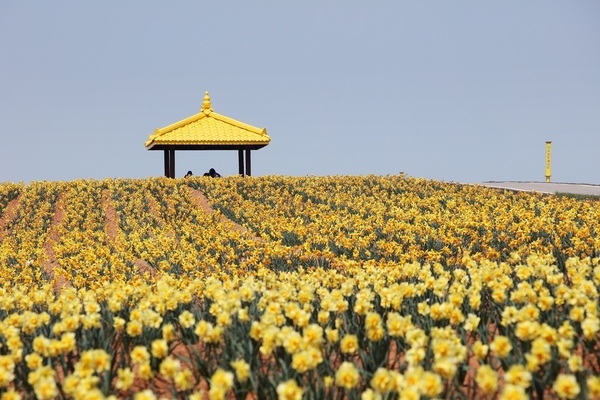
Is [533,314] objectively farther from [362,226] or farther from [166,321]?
[362,226]

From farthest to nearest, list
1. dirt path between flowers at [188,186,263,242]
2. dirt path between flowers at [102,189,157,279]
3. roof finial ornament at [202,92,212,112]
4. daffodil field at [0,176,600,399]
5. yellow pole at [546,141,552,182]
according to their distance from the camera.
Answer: yellow pole at [546,141,552,182]
roof finial ornament at [202,92,212,112]
dirt path between flowers at [188,186,263,242]
dirt path between flowers at [102,189,157,279]
daffodil field at [0,176,600,399]

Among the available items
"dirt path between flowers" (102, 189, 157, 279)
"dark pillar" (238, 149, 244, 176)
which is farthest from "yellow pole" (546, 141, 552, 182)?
"dirt path between flowers" (102, 189, 157, 279)

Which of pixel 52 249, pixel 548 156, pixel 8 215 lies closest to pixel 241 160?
pixel 8 215

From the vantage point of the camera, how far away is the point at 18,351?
4.25 metres

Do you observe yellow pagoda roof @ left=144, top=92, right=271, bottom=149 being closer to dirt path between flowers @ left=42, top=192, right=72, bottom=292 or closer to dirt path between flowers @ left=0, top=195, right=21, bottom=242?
dirt path between flowers @ left=42, top=192, right=72, bottom=292

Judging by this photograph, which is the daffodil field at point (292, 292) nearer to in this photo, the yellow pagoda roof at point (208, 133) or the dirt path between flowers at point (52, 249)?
the dirt path between flowers at point (52, 249)

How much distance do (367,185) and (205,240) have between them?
1142 centimetres

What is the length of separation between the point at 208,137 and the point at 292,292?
81.8ft

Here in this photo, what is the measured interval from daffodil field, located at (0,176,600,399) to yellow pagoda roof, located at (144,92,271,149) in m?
4.18

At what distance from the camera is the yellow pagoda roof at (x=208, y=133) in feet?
97.8

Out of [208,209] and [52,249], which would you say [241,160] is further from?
[52,249]

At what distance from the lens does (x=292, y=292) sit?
6004 millimetres

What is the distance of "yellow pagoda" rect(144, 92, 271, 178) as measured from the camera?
29.9 meters

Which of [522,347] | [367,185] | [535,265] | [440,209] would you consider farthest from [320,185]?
[522,347]
